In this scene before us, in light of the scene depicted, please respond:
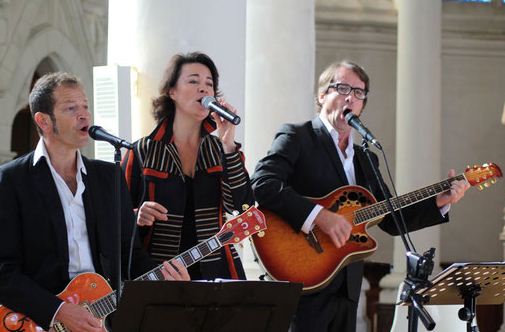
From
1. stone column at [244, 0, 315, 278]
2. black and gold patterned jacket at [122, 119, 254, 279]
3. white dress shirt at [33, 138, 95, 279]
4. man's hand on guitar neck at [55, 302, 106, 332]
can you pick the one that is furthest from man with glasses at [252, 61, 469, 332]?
stone column at [244, 0, 315, 278]

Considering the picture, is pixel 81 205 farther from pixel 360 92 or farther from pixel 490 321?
pixel 490 321

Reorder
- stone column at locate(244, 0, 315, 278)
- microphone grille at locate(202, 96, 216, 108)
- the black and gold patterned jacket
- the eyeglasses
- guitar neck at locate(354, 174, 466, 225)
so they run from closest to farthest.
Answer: microphone grille at locate(202, 96, 216, 108), the black and gold patterned jacket, guitar neck at locate(354, 174, 466, 225), the eyeglasses, stone column at locate(244, 0, 315, 278)

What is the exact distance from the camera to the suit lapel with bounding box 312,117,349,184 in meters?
6.34

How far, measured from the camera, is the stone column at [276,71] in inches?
325

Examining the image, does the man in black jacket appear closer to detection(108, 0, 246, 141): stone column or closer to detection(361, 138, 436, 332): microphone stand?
detection(108, 0, 246, 141): stone column

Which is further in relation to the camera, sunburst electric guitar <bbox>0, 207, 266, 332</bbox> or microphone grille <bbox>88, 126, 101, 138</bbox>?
sunburst electric guitar <bbox>0, 207, 266, 332</bbox>

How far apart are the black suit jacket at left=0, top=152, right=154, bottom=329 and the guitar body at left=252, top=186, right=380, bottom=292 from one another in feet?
3.82

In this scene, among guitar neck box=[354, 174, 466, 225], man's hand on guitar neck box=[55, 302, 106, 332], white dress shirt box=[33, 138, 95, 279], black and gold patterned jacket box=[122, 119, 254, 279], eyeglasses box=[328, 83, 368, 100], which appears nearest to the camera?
man's hand on guitar neck box=[55, 302, 106, 332]

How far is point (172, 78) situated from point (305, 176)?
43.2 inches

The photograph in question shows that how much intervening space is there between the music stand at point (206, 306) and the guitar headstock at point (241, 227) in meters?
0.61

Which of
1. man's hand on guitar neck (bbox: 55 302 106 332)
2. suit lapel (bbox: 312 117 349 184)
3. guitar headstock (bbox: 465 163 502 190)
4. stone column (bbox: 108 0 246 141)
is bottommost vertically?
man's hand on guitar neck (bbox: 55 302 106 332)

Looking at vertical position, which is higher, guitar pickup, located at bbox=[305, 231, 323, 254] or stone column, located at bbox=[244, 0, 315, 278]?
stone column, located at bbox=[244, 0, 315, 278]

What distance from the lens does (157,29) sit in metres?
6.10

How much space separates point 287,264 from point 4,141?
8.41 m
